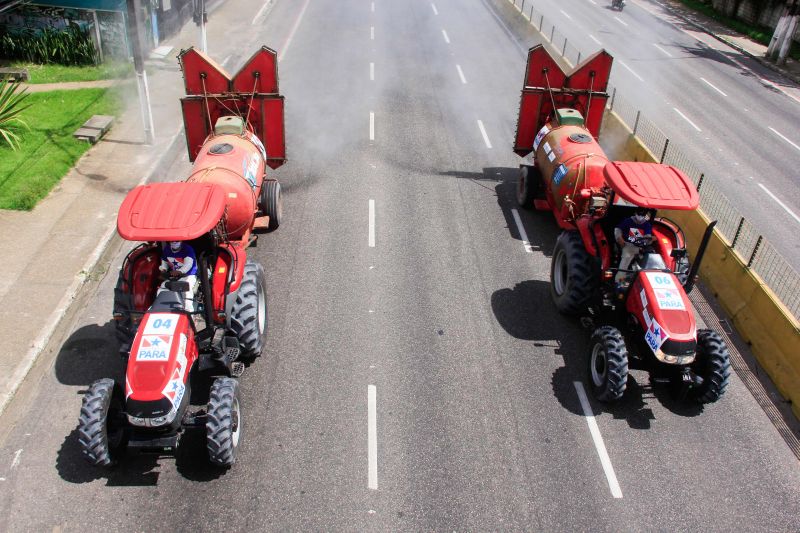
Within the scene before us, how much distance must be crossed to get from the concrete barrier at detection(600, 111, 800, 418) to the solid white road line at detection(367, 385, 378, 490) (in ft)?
22.7

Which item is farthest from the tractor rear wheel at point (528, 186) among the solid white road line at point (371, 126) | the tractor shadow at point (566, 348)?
the solid white road line at point (371, 126)

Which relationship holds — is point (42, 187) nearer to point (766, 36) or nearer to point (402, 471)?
point (402, 471)

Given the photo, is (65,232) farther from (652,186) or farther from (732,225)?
(732,225)

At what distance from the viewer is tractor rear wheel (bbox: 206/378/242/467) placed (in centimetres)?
836

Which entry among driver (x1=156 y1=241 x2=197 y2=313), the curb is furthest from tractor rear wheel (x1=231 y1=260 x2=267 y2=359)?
the curb

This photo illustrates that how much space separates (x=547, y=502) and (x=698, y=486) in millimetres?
2285

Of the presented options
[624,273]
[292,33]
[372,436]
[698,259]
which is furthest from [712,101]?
[372,436]

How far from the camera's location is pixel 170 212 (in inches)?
342

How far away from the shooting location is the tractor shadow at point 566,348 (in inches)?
409

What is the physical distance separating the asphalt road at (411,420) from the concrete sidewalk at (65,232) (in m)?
0.49

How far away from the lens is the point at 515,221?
15.8 m

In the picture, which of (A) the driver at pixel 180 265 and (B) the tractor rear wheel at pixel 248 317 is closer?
(A) the driver at pixel 180 265

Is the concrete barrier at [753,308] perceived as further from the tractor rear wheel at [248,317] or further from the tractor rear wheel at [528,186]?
the tractor rear wheel at [248,317]

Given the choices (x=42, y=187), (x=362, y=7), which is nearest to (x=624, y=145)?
(x=42, y=187)
